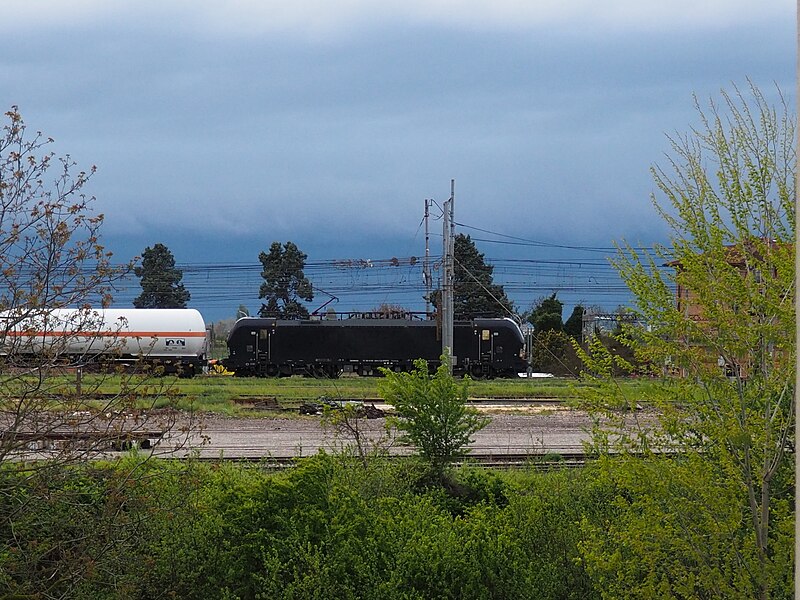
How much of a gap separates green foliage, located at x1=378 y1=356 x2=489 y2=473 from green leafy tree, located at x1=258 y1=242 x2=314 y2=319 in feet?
177

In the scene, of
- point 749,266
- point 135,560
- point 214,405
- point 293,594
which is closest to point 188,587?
point 135,560

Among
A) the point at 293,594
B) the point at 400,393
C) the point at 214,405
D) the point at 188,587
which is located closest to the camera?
the point at 293,594

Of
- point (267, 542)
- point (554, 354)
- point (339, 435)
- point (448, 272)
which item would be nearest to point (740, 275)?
point (267, 542)

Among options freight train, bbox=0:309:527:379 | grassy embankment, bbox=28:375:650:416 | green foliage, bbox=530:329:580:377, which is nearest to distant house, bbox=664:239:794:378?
grassy embankment, bbox=28:375:650:416

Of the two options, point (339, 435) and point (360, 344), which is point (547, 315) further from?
point (339, 435)

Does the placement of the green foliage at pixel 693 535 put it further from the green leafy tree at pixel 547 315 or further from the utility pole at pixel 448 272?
the green leafy tree at pixel 547 315

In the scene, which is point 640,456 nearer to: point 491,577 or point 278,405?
point 491,577

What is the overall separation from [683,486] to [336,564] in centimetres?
357

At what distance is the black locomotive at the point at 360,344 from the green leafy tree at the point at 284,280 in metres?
21.2

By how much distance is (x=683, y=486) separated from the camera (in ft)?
29.0

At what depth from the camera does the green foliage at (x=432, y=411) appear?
44.7ft

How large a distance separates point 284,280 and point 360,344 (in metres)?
26.7

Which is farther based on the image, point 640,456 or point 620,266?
point 640,456

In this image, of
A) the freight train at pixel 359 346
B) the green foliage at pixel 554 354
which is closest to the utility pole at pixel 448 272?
the freight train at pixel 359 346
